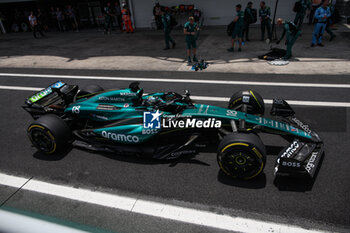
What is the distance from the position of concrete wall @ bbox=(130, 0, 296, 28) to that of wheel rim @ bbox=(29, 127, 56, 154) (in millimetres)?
14735

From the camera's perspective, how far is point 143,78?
28.7 feet

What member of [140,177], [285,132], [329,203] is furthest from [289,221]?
[140,177]

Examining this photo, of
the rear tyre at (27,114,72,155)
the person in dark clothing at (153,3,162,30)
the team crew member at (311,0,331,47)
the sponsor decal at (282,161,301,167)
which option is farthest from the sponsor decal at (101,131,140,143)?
the person in dark clothing at (153,3,162,30)

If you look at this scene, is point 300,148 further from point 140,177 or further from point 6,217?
point 6,217

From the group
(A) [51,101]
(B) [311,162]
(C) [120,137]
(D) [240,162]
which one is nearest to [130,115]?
(C) [120,137]

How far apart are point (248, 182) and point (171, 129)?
1523 mm

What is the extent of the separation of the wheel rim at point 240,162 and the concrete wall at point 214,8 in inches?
568

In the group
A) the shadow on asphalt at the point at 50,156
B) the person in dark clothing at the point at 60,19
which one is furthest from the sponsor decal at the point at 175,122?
the person in dark clothing at the point at 60,19

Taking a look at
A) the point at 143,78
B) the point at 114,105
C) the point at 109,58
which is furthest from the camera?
the point at 109,58

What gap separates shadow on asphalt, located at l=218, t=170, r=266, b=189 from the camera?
381 cm

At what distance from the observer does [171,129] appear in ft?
14.2

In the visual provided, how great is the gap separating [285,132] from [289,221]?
1.48 m

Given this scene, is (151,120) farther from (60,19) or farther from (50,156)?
(60,19)

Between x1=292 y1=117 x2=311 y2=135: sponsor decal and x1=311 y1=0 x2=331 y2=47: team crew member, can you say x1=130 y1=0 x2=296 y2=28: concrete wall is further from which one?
x1=292 y1=117 x2=311 y2=135: sponsor decal
